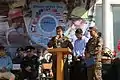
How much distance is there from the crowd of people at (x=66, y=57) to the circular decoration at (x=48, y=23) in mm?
839

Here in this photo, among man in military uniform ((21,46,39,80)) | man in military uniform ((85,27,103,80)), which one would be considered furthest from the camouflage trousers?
man in military uniform ((21,46,39,80))

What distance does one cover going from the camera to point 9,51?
31.7 feet

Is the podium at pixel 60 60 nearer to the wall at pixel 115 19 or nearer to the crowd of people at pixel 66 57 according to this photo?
the crowd of people at pixel 66 57

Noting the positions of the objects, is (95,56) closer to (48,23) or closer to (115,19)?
(48,23)

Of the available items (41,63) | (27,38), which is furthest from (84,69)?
(27,38)

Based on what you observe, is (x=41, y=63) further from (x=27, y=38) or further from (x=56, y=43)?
(x=56, y=43)

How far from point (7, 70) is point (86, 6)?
3.45 meters

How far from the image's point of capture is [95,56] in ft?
20.0

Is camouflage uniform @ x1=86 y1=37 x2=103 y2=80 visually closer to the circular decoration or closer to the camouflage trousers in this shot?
the camouflage trousers

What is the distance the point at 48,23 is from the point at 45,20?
14 centimetres

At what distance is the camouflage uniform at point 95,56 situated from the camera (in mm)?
6059

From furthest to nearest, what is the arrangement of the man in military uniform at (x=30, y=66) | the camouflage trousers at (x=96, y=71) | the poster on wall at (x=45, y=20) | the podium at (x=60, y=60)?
the poster on wall at (x=45, y=20)
the man in military uniform at (x=30, y=66)
the camouflage trousers at (x=96, y=71)
the podium at (x=60, y=60)

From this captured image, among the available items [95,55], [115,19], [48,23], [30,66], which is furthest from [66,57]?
[115,19]

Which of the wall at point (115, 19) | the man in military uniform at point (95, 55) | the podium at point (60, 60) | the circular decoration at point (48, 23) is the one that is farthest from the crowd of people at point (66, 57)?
the wall at point (115, 19)
